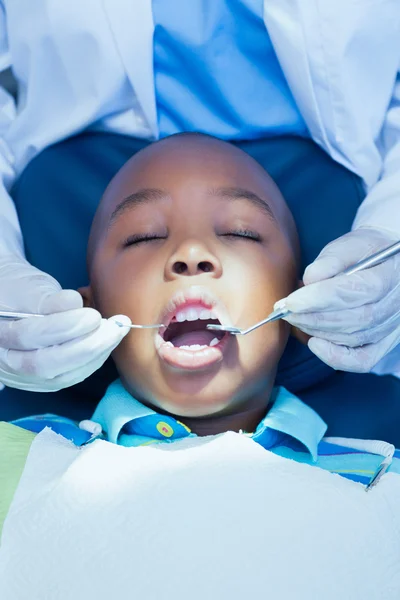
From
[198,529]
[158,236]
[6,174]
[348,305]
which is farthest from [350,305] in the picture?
[6,174]

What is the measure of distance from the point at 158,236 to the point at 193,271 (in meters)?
0.15

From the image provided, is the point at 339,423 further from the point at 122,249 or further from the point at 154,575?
the point at 154,575

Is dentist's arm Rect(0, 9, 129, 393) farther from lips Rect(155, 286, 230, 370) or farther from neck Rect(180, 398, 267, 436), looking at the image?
neck Rect(180, 398, 267, 436)

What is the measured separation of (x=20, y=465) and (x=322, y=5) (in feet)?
3.68

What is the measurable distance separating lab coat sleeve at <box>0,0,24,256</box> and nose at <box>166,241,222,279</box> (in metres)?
0.48

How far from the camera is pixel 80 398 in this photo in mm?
1647

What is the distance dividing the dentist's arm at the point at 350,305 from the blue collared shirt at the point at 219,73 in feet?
1.41

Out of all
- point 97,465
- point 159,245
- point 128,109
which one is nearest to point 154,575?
point 97,465

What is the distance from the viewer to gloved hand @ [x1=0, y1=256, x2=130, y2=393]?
4.09 feet

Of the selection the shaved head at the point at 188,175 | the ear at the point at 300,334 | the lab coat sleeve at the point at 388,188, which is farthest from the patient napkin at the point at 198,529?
the lab coat sleeve at the point at 388,188

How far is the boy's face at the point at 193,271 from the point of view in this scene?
1.26 metres

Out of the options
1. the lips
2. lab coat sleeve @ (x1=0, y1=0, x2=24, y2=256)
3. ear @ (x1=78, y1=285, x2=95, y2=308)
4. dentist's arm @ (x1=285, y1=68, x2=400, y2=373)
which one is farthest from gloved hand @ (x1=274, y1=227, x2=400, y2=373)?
lab coat sleeve @ (x1=0, y1=0, x2=24, y2=256)

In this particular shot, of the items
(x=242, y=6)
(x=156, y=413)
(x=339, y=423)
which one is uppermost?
(x=242, y=6)

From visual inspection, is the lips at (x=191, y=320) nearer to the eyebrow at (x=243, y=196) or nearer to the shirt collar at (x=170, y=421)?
the shirt collar at (x=170, y=421)
